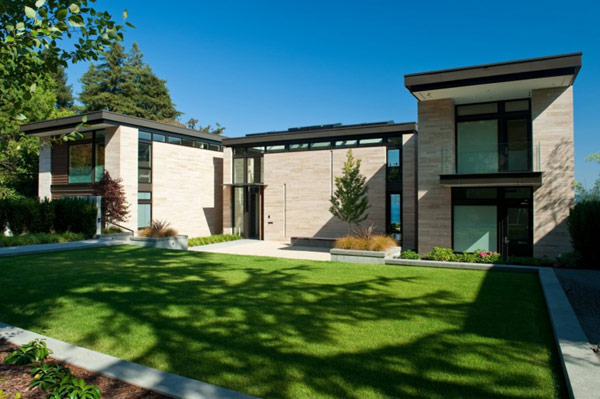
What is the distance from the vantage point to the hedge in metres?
19.0

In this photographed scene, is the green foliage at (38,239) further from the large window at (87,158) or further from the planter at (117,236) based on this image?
the large window at (87,158)

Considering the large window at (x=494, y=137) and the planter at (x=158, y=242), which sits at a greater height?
the large window at (x=494, y=137)

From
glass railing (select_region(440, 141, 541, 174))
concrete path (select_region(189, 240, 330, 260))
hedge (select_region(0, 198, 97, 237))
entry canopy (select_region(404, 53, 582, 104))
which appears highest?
entry canopy (select_region(404, 53, 582, 104))

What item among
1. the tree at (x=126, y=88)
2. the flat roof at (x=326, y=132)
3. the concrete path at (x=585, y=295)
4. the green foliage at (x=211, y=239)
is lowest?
the green foliage at (x=211, y=239)

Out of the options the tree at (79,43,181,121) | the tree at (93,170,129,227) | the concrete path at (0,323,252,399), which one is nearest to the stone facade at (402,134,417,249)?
the tree at (93,170,129,227)

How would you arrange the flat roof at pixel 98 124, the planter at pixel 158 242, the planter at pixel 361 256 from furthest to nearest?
the flat roof at pixel 98 124, the planter at pixel 158 242, the planter at pixel 361 256

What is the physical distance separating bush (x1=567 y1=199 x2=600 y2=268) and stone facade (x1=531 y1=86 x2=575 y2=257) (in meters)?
0.83

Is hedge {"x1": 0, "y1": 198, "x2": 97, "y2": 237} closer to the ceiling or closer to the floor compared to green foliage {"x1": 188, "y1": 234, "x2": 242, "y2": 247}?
closer to the ceiling

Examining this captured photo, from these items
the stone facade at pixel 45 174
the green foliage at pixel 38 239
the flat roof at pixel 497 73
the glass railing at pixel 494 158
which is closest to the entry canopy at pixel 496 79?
the flat roof at pixel 497 73

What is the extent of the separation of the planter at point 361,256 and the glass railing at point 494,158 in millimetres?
4178

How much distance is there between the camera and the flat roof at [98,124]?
64.1ft

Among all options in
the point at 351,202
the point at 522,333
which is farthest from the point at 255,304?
the point at 351,202

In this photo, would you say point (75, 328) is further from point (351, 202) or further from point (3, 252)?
point (351, 202)

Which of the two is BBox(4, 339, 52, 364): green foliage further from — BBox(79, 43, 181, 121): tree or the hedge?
BBox(79, 43, 181, 121): tree
